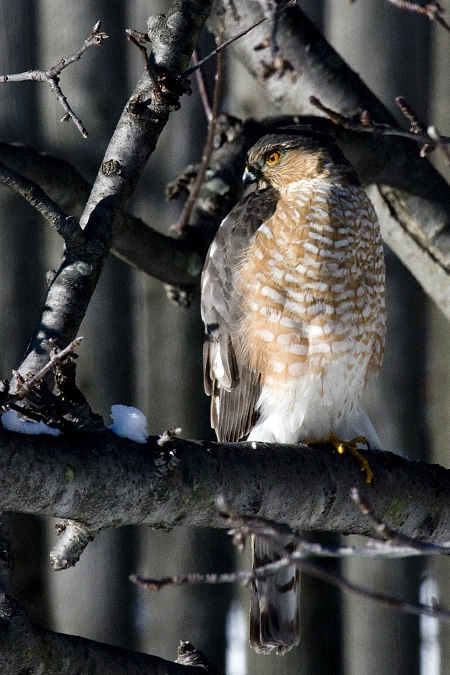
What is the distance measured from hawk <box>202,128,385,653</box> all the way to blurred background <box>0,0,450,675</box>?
2.74ft

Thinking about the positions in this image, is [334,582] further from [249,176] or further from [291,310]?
[249,176]

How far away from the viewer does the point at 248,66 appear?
3.33 metres

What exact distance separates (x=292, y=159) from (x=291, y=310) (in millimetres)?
718

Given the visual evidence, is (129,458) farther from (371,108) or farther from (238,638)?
(238,638)

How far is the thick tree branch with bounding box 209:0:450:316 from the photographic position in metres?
3.22

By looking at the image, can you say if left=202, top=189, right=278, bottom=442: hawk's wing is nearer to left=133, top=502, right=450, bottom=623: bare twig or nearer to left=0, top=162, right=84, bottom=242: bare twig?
left=0, top=162, right=84, bottom=242: bare twig

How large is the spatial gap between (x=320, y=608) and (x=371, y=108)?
8.01ft

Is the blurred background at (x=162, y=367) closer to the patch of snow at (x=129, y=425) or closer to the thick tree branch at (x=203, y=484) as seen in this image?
the thick tree branch at (x=203, y=484)

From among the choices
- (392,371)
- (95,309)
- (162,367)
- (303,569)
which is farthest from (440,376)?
(303,569)

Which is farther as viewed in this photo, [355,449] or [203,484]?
[355,449]

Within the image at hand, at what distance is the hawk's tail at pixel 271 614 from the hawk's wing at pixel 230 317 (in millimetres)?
477

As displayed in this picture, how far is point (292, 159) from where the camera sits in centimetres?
304

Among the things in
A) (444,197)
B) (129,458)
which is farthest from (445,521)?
(444,197)

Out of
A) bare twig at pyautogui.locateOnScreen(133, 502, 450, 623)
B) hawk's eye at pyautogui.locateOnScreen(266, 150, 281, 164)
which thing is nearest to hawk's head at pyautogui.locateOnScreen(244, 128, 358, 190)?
hawk's eye at pyautogui.locateOnScreen(266, 150, 281, 164)
